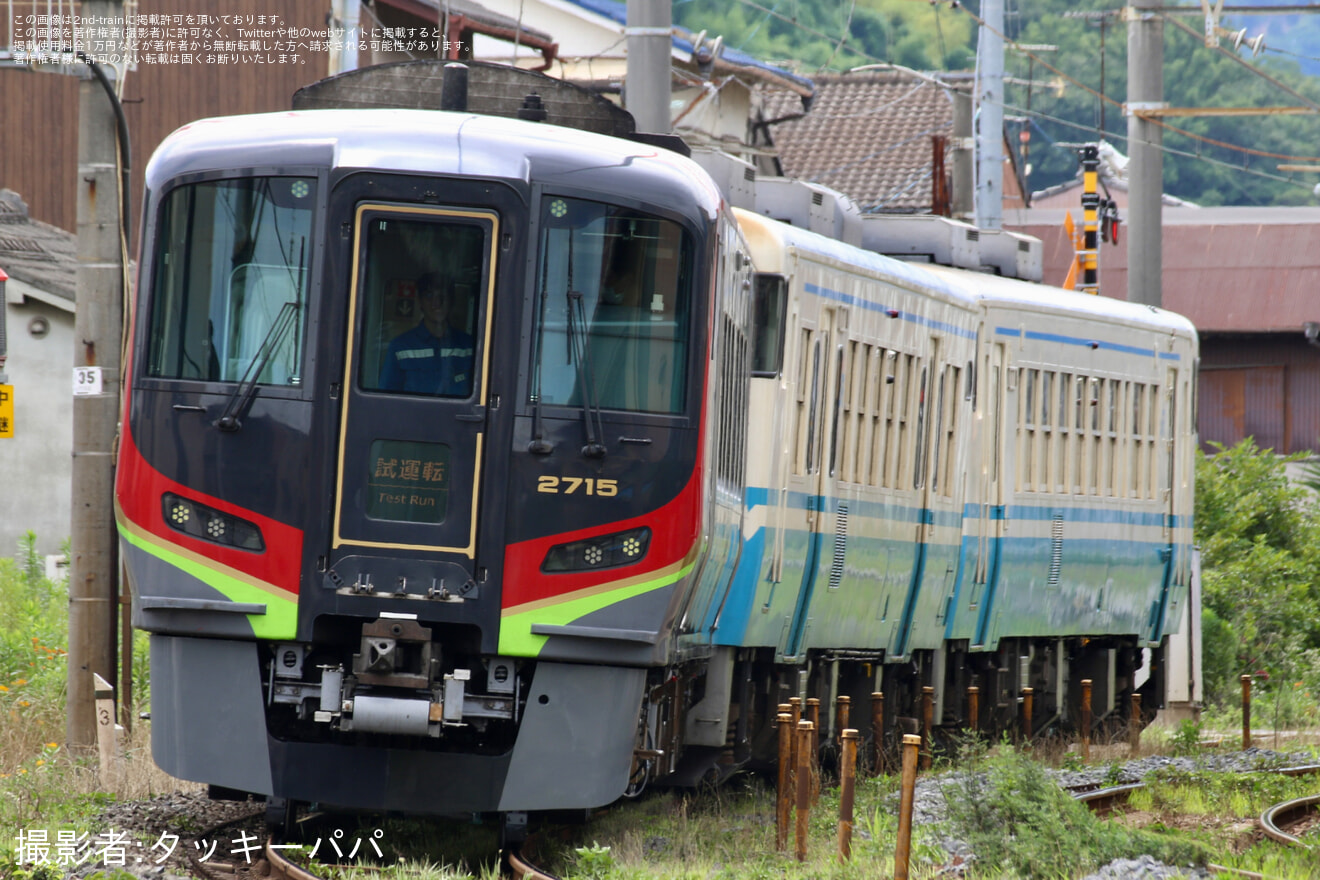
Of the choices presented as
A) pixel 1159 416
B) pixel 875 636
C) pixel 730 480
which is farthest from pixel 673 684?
pixel 1159 416

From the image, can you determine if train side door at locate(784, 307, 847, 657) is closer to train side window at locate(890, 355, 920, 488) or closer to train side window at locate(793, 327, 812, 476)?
train side window at locate(793, 327, 812, 476)

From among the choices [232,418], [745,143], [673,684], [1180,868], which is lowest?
[1180,868]

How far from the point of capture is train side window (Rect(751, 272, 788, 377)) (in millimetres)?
10320

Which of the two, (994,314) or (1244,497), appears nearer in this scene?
(994,314)

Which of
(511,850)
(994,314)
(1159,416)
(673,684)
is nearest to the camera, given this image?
(511,850)

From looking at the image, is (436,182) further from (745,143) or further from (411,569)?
(745,143)

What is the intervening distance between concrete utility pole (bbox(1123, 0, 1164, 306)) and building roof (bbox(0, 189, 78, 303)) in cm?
1105

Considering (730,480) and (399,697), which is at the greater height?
(730,480)

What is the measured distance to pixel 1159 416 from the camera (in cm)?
1714

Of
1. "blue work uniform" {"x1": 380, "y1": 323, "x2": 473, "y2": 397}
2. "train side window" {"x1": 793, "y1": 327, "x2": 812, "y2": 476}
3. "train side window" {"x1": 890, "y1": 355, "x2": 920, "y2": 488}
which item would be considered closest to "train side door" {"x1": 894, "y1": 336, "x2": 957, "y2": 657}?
"train side window" {"x1": 890, "y1": 355, "x2": 920, "y2": 488}

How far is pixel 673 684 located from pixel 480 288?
2432 millimetres

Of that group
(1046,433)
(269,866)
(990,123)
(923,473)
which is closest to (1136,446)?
(1046,433)

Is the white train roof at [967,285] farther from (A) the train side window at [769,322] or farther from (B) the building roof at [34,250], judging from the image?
(B) the building roof at [34,250]

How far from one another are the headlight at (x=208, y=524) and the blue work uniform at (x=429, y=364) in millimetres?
784
